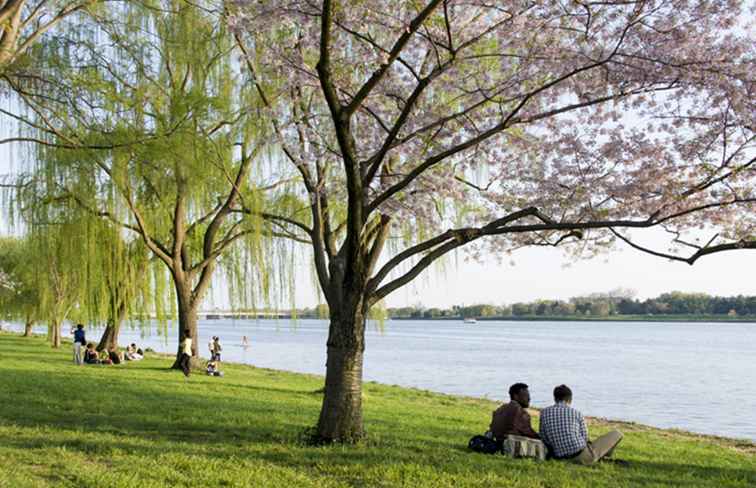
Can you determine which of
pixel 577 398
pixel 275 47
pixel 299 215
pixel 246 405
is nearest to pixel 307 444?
pixel 246 405

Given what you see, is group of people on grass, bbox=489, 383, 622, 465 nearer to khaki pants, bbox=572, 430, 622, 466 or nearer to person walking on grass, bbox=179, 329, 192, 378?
khaki pants, bbox=572, 430, 622, 466

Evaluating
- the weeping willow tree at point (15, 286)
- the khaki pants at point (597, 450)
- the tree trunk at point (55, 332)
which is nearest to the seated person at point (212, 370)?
the khaki pants at point (597, 450)

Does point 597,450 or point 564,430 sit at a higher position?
point 564,430

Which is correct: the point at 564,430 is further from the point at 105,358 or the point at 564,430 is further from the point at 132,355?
the point at 132,355

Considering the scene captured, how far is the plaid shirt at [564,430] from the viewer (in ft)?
26.5

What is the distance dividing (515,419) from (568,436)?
2.02 ft

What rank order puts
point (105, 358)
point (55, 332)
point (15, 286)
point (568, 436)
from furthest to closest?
point (15, 286) < point (55, 332) < point (105, 358) < point (568, 436)

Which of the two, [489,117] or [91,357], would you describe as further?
[91,357]

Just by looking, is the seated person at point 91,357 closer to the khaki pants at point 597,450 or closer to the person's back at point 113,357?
the person's back at point 113,357

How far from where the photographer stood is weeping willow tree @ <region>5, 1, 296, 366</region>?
445 inches

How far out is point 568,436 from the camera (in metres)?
8.07

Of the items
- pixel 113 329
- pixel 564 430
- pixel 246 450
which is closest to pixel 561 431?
pixel 564 430

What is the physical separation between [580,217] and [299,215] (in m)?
8.38

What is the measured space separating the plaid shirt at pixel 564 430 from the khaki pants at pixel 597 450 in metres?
0.07
